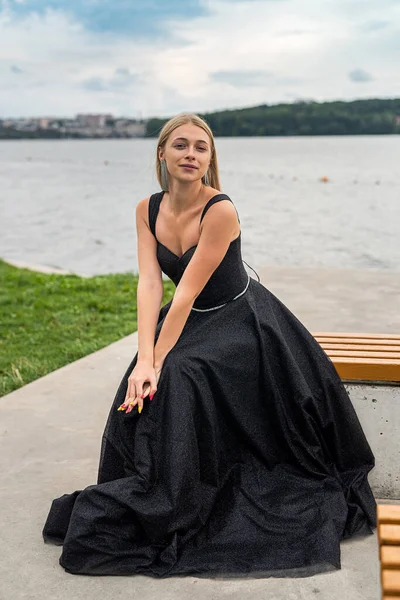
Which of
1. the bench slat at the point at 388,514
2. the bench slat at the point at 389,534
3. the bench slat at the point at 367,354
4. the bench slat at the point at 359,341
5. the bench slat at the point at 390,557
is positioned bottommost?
the bench slat at the point at 359,341

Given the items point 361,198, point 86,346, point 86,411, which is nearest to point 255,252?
point 86,346

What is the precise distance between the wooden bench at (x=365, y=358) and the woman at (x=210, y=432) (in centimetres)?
8

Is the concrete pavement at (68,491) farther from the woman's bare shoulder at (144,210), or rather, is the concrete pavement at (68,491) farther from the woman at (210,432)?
the woman's bare shoulder at (144,210)

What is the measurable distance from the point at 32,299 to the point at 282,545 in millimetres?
6242

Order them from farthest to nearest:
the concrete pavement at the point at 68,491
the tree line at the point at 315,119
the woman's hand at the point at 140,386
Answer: the tree line at the point at 315,119 → the woman's hand at the point at 140,386 → the concrete pavement at the point at 68,491

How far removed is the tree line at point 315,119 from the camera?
277 ft

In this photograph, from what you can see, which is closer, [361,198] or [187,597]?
[187,597]

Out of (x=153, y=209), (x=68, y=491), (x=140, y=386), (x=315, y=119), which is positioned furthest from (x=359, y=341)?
(x=315, y=119)

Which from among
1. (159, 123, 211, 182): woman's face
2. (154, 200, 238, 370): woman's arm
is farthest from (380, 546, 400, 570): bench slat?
(159, 123, 211, 182): woman's face

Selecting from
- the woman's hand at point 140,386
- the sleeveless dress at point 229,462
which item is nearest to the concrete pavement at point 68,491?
the sleeveless dress at point 229,462

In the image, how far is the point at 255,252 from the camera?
816 inches

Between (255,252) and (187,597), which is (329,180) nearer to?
(255,252)

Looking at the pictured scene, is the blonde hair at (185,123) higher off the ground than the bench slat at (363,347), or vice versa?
the blonde hair at (185,123)

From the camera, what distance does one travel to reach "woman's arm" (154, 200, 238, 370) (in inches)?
131
